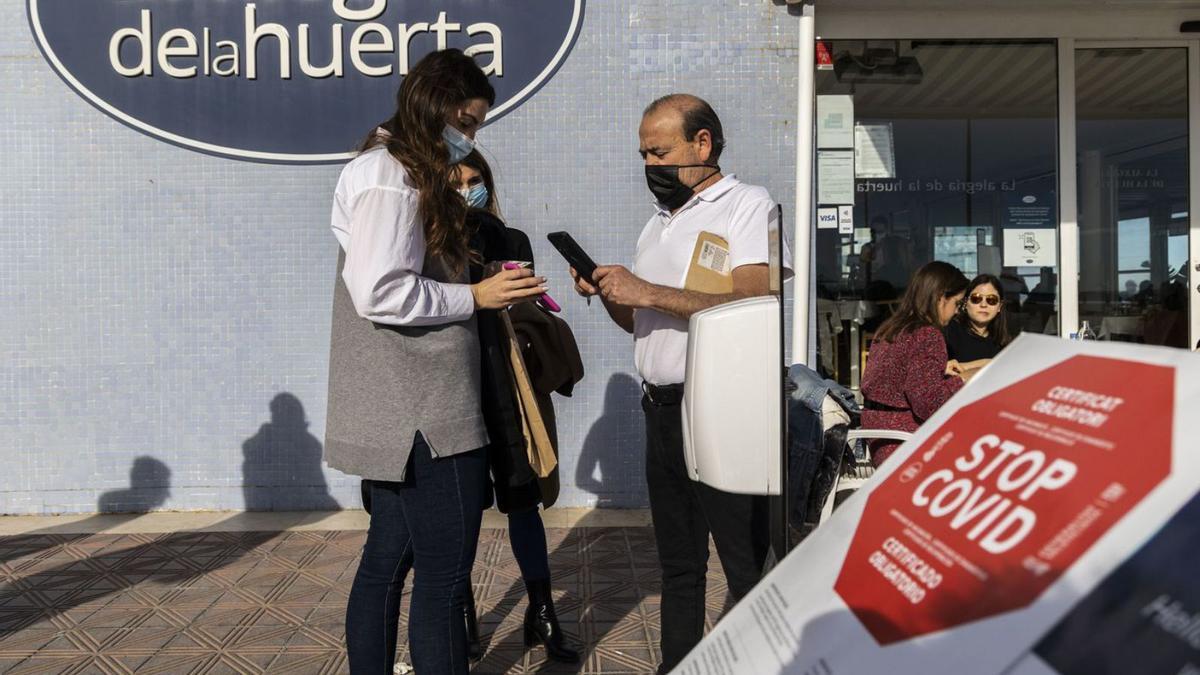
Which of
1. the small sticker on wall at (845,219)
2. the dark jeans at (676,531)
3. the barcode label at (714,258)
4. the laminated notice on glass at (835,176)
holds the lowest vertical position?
the dark jeans at (676,531)

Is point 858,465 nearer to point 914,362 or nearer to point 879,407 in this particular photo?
point 879,407

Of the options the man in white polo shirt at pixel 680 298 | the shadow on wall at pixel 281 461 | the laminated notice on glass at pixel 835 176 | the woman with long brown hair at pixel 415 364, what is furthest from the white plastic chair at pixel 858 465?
the shadow on wall at pixel 281 461

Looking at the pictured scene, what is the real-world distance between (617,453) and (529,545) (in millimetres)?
1980

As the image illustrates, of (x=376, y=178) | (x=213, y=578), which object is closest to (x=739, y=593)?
(x=376, y=178)

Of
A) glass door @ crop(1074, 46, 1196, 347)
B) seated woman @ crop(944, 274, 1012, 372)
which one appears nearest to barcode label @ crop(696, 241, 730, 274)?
seated woman @ crop(944, 274, 1012, 372)

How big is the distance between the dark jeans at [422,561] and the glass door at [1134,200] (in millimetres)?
4577

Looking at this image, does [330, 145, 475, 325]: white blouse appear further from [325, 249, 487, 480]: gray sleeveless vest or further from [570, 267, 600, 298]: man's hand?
[570, 267, 600, 298]: man's hand

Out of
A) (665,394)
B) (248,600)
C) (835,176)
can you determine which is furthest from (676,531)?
(835,176)

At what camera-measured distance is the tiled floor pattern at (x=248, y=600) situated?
331cm

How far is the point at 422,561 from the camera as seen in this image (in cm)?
223

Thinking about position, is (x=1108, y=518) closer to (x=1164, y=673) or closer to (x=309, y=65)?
(x=1164, y=673)

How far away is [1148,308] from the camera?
5.58 metres

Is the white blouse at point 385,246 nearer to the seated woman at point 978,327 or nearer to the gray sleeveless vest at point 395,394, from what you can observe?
the gray sleeveless vest at point 395,394

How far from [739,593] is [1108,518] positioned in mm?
1681
